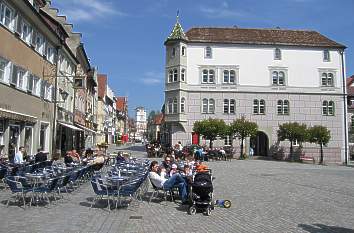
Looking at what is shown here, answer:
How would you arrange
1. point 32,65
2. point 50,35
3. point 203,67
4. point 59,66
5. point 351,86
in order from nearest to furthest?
point 32,65, point 50,35, point 59,66, point 203,67, point 351,86

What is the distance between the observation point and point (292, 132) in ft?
169

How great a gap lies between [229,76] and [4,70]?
1518 inches

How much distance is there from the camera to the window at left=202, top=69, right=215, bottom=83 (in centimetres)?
5617

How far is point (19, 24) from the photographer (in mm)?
23359

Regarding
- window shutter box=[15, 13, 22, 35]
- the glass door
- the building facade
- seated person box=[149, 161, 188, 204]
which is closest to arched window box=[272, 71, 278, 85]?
the building facade

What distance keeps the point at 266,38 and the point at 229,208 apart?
162 feet

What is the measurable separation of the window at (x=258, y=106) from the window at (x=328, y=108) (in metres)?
8.32

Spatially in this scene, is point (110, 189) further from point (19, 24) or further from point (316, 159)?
point (316, 159)

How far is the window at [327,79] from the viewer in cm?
5844

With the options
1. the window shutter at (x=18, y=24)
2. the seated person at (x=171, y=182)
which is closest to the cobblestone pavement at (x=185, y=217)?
the seated person at (x=171, y=182)

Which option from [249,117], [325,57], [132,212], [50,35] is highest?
[325,57]

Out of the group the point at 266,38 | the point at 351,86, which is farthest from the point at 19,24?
the point at 351,86

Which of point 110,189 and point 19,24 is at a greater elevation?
point 19,24

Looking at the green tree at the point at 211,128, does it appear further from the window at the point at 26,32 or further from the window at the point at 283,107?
the window at the point at 26,32
